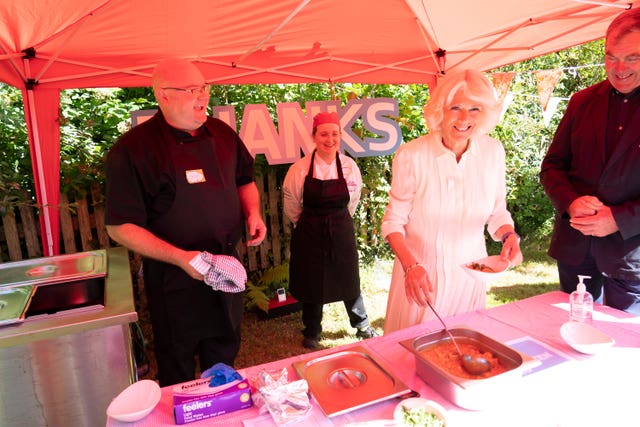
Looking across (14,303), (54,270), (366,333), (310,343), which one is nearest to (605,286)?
(366,333)

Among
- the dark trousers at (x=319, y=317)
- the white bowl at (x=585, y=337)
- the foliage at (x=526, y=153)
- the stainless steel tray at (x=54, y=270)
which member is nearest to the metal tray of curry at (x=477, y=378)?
the white bowl at (x=585, y=337)

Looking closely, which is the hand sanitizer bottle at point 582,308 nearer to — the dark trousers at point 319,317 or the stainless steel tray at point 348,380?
the stainless steel tray at point 348,380

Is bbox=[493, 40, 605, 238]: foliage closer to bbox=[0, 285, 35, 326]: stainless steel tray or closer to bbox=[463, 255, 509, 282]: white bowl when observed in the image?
bbox=[463, 255, 509, 282]: white bowl

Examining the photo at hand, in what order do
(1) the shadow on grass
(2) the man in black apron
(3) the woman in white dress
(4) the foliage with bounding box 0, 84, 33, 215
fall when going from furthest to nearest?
1. (1) the shadow on grass
2. (4) the foliage with bounding box 0, 84, 33, 215
3. (2) the man in black apron
4. (3) the woman in white dress

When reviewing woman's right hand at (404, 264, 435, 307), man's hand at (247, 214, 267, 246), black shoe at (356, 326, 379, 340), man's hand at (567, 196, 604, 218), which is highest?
man's hand at (567, 196, 604, 218)

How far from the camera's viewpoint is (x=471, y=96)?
1.69m

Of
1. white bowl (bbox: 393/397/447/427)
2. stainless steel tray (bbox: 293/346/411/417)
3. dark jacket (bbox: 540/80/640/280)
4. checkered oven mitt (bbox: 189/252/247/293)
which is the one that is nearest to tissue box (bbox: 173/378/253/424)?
stainless steel tray (bbox: 293/346/411/417)

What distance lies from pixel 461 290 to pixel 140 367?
7.93 feet

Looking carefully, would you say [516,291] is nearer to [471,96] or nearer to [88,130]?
[471,96]

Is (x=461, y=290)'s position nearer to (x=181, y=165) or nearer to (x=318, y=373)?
(x=318, y=373)

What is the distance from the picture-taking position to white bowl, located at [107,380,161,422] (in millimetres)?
1146

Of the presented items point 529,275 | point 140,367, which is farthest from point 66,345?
point 529,275

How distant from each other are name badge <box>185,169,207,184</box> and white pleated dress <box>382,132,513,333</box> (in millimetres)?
899

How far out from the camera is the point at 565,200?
2023 mm
